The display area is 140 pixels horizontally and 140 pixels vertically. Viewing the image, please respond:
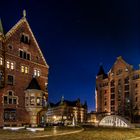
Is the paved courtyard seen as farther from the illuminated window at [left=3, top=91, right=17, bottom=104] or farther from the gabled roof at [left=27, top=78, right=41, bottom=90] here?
the gabled roof at [left=27, top=78, right=41, bottom=90]

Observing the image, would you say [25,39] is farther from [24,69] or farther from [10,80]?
[10,80]

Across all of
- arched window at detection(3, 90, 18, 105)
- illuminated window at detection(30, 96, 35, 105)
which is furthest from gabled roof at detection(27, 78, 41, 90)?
arched window at detection(3, 90, 18, 105)

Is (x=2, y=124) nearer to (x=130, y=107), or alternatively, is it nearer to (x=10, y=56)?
(x=10, y=56)

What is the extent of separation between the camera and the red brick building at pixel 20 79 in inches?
2100

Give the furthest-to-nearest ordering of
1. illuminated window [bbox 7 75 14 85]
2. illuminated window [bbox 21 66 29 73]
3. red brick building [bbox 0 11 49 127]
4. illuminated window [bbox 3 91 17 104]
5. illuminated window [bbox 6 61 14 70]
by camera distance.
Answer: illuminated window [bbox 21 66 29 73] < illuminated window [bbox 7 75 14 85] < illuminated window [bbox 6 61 14 70] < illuminated window [bbox 3 91 17 104] < red brick building [bbox 0 11 49 127]

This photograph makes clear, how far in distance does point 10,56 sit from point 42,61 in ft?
34.1

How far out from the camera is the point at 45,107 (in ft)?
198

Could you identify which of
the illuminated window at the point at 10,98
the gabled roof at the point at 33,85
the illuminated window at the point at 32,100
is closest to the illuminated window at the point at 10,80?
the illuminated window at the point at 10,98

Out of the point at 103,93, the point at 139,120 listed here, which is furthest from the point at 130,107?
the point at 103,93

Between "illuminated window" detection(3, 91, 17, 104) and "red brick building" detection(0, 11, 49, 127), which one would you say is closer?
"red brick building" detection(0, 11, 49, 127)

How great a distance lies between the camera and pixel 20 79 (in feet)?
187

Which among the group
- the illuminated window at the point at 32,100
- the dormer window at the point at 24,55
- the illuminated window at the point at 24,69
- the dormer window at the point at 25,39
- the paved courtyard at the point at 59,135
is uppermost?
the dormer window at the point at 25,39

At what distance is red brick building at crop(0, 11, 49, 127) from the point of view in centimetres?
5334

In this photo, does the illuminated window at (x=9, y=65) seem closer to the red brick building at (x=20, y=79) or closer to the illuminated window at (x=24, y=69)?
the red brick building at (x=20, y=79)
